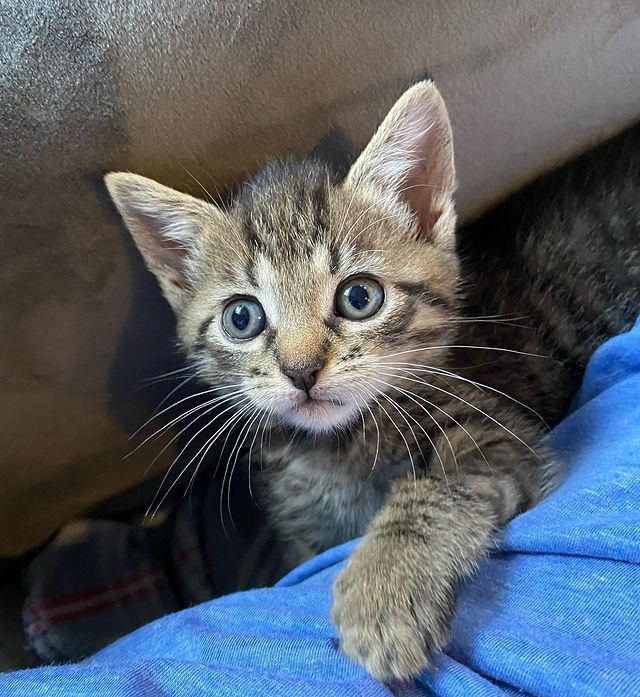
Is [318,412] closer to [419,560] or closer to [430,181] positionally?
[419,560]

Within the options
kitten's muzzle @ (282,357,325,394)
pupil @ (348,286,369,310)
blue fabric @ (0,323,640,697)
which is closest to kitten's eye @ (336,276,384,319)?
pupil @ (348,286,369,310)

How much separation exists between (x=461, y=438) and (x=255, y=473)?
1.46ft

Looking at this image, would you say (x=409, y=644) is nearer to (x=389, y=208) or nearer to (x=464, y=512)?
(x=464, y=512)

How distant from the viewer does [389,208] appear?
997 mm

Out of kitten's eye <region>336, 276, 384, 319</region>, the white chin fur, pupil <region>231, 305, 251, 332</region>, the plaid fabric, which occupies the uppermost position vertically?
pupil <region>231, 305, 251, 332</region>

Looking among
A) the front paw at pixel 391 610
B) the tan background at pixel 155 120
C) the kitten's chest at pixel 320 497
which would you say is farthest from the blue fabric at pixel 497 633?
Answer: the tan background at pixel 155 120

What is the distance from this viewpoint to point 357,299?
89 centimetres

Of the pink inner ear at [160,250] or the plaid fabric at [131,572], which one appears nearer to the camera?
the pink inner ear at [160,250]

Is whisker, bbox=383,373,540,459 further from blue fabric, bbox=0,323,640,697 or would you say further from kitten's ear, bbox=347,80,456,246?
kitten's ear, bbox=347,80,456,246

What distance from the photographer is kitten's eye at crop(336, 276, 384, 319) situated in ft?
2.91

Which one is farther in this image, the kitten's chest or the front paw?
the kitten's chest

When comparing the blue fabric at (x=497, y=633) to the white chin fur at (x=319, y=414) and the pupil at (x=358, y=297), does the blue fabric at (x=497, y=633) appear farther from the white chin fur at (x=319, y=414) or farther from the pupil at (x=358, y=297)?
the pupil at (x=358, y=297)

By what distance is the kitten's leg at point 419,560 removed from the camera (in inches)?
26.2

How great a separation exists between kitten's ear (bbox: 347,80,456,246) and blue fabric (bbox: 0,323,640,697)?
0.41 metres
